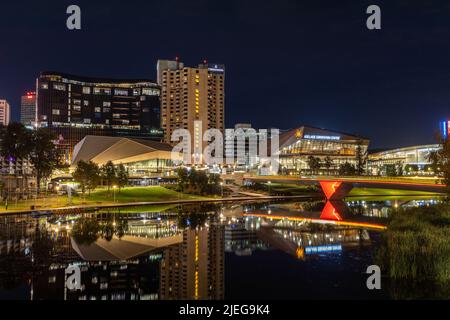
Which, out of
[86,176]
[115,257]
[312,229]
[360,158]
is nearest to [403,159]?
[360,158]

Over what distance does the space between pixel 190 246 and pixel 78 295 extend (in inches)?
492

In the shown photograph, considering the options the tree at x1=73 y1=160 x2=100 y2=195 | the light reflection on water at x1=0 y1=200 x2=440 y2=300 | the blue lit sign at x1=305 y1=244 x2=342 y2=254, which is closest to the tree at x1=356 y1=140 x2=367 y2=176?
the tree at x1=73 y1=160 x2=100 y2=195

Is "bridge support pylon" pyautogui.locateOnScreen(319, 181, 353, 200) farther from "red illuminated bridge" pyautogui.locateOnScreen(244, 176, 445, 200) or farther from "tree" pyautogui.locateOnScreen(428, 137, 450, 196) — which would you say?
"tree" pyautogui.locateOnScreen(428, 137, 450, 196)

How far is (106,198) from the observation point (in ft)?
215

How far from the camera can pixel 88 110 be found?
19900 cm

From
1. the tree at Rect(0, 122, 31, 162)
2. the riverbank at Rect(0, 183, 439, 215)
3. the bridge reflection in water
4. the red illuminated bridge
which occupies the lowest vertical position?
the bridge reflection in water

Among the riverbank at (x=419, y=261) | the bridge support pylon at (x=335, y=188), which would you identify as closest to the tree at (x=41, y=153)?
the bridge support pylon at (x=335, y=188)

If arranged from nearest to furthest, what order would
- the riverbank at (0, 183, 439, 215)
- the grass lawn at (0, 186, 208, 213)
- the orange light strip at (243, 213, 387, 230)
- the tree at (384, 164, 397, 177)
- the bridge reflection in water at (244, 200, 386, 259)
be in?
the bridge reflection in water at (244, 200, 386, 259) → the orange light strip at (243, 213, 387, 230) → the grass lawn at (0, 186, 208, 213) → the riverbank at (0, 183, 439, 215) → the tree at (384, 164, 397, 177)

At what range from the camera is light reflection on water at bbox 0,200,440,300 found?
69.7 ft

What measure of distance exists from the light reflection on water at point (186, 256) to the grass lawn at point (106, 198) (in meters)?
7.69

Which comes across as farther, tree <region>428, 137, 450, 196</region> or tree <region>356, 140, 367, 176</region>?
tree <region>356, 140, 367, 176</region>

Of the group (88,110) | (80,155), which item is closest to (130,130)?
(88,110)

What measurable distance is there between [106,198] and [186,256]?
131ft

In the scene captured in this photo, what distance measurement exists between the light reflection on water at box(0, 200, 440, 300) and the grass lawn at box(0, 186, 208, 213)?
769 cm
